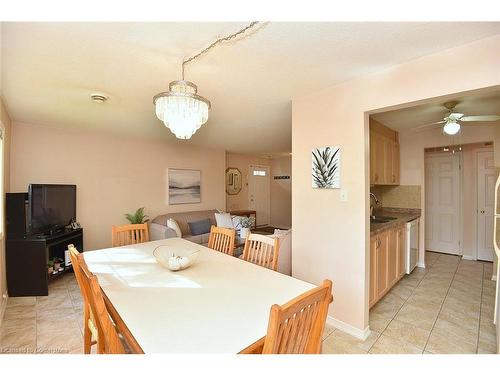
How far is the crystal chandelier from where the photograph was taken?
4.38ft

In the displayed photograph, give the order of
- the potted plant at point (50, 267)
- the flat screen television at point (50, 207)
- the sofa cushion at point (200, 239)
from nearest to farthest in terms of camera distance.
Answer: the flat screen television at point (50, 207) < the potted plant at point (50, 267) < the sofa cushion at point (200, 239)

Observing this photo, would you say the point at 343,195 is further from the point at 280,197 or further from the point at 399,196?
the point at 280,197

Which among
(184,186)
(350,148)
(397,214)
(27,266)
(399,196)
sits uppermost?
(350,148)

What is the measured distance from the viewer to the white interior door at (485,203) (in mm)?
3805

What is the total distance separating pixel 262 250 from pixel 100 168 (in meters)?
3.33

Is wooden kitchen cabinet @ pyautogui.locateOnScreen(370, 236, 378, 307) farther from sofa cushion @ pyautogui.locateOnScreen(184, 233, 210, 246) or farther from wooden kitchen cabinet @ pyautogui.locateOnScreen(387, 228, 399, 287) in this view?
sofa cushion @ pyautogui.locateOnScreen(184, 233, 210, 246)

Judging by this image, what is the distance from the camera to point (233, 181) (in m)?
6.34

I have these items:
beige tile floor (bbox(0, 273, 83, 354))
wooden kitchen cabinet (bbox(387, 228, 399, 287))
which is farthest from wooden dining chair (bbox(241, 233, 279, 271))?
wooden kitchen cabinet (bbox(387, 228, 399, 287))

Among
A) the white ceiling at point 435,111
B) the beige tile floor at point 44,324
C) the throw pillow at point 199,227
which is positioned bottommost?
the beige tile floor at point 44,324

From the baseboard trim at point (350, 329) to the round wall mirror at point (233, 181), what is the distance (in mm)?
4389

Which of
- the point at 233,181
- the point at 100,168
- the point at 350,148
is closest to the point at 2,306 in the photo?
the point at 100,168

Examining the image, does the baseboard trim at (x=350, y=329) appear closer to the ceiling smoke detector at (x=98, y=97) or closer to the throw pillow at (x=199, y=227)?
the throw pillow at (x=199, y=227)

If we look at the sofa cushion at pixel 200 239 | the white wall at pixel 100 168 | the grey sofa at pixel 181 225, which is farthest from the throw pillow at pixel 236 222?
the white wall at pixel 100 168

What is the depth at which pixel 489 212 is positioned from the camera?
383cm
